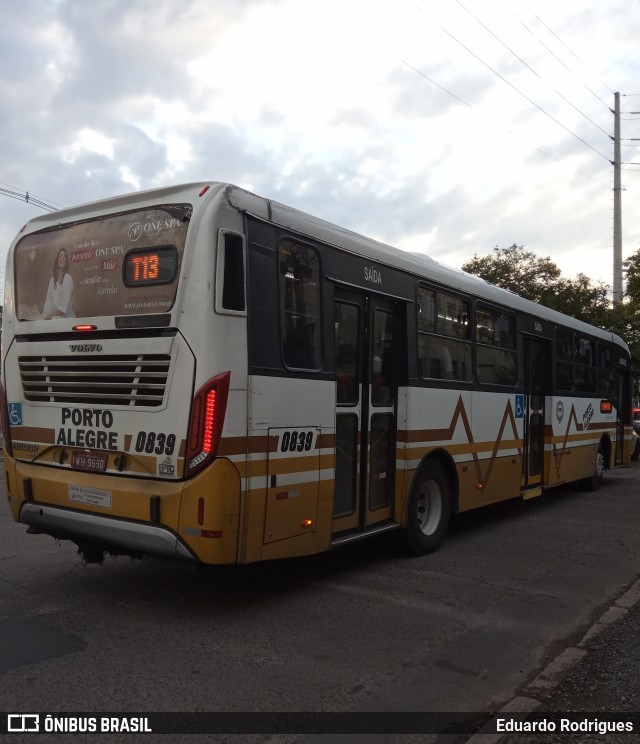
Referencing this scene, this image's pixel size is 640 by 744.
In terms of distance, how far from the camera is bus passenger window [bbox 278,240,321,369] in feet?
18.0

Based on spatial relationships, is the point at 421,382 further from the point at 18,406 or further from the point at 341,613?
the point at 18,406

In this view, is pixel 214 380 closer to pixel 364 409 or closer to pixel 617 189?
pixel 364 409

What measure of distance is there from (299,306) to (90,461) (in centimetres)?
206

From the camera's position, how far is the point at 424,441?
7301mm

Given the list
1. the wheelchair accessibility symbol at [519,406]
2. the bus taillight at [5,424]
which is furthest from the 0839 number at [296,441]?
the wheelchair accessibility symbol at [519,406]

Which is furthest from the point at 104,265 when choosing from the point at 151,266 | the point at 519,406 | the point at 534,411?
the point at 534,411

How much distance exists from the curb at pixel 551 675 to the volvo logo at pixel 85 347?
374cm

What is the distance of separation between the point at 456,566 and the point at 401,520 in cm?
80

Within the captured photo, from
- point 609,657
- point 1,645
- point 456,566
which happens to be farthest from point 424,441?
point 1,645

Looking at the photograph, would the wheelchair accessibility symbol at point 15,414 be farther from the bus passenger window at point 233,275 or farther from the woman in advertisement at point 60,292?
the bus passenger window at point 233,275

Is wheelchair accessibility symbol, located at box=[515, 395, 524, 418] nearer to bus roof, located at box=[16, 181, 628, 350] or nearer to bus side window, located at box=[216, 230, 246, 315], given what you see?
bus roof, located at box=[16, 181, 628, 350]

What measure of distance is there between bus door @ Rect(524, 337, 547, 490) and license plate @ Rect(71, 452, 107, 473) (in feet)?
21.3

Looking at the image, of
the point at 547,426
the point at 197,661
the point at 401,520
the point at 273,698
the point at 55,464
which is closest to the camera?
the point at 273,698

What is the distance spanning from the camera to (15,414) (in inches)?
235
